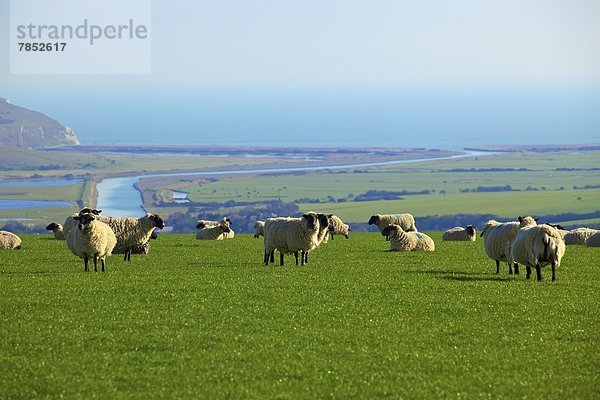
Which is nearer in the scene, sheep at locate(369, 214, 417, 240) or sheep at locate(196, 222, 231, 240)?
sheep at locate(369, 214, 417, 240)

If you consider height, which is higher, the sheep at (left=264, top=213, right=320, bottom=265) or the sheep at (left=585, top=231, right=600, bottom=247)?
the sheep at (left=264, top=213, right=320, bottom=265)

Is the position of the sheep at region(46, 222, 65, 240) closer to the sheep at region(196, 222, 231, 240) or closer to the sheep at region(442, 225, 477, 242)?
the sheep at region(196, 222, 231, 240)

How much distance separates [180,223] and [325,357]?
10195 cm

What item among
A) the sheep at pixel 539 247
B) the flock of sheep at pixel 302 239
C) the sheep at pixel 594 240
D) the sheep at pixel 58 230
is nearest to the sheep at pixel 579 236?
the sheep at pixel 594 240

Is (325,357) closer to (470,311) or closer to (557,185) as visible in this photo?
(470,311)

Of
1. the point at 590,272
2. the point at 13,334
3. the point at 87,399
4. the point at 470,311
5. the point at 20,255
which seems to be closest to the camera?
the point at 87,399

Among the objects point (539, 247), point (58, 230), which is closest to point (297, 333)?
point (539, 247)

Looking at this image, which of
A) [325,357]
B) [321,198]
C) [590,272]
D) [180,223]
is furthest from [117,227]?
[321,198]

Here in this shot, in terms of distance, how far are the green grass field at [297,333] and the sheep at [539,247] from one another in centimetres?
49

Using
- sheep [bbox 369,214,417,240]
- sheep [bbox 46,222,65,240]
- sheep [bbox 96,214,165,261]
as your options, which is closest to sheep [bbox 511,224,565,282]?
sheep [bbox 96,214,165,261]

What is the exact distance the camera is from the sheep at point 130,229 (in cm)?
2598

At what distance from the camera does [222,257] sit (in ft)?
89.6

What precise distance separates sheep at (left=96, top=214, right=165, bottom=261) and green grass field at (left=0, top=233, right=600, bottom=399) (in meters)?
2.63

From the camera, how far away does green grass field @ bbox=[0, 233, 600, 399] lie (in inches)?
469
